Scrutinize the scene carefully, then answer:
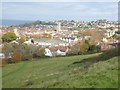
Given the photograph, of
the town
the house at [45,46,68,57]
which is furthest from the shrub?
the house at [45,46,68,57]

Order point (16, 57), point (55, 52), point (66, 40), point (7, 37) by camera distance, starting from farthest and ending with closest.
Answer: point (66, 40), point (7, 37), point (55, 52), point (16, 57)

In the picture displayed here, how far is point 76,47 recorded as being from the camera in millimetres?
52344

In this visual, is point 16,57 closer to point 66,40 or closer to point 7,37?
point 7,37

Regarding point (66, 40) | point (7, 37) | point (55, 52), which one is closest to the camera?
point (55, 52)

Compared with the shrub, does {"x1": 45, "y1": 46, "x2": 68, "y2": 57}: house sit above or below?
below

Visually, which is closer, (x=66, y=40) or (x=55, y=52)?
(x=55, y=52)

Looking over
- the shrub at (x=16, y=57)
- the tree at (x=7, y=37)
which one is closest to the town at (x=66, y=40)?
the tree at (x=7, y=37)

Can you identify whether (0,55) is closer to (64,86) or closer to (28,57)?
(28,57)

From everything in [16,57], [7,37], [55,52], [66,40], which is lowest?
[66,40]

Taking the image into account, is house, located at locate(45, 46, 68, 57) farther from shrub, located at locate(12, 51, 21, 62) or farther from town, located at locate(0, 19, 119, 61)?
shrub, located at locate(12, 51, 21, 62)

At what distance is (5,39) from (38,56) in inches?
1051

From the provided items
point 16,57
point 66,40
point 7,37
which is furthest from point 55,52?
point 66,40

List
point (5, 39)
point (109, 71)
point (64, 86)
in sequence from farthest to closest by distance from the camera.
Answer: point (5, 39), point (109, 71), point (64, 86)

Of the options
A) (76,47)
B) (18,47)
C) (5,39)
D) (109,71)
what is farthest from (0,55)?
(109,71)
